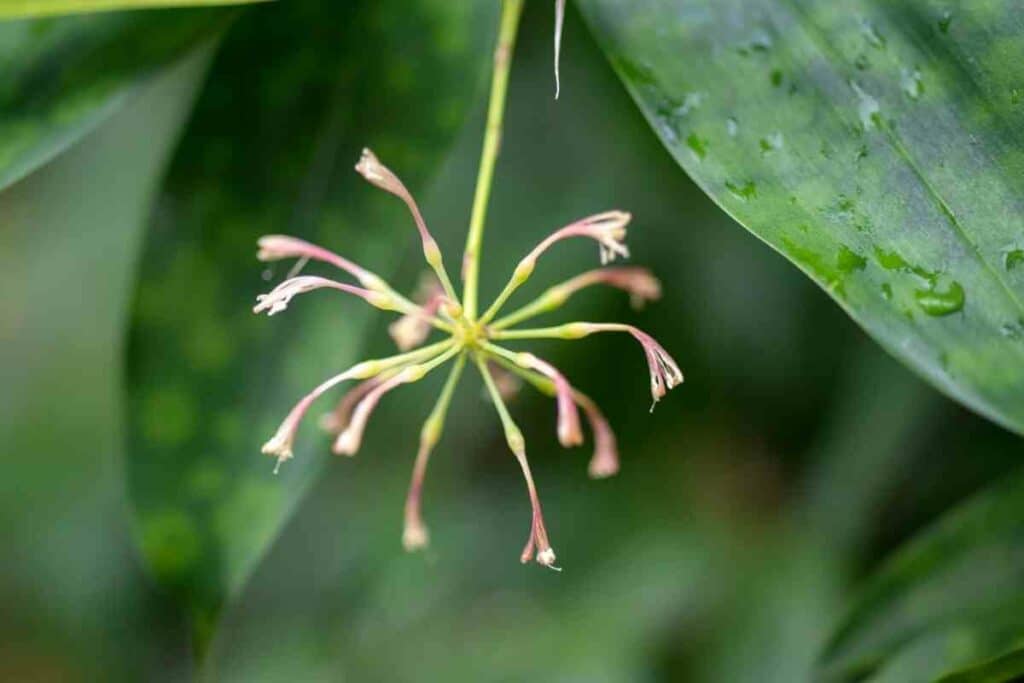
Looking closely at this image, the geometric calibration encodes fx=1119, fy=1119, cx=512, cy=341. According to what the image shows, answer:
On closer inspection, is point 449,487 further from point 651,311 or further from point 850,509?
point 850,509

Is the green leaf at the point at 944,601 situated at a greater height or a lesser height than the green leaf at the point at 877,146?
lesser

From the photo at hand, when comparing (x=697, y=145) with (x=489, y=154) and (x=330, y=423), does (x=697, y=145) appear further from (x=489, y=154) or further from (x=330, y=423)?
(x=330, y=423)

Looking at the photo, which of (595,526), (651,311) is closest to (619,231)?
(651,311)

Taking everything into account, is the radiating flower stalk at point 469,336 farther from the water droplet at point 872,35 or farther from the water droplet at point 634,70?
the water droplet at point 872,35

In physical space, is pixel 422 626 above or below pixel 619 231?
below

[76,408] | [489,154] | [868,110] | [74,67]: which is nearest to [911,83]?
[868,110]

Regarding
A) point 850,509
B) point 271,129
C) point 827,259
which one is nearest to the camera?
point 827,259

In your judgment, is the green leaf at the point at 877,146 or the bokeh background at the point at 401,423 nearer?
the green leaf at the point at 877,146

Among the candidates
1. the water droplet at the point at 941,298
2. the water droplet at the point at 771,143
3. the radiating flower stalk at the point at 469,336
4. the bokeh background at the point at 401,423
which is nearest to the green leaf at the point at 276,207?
the bokeh background at the point at 401,423
